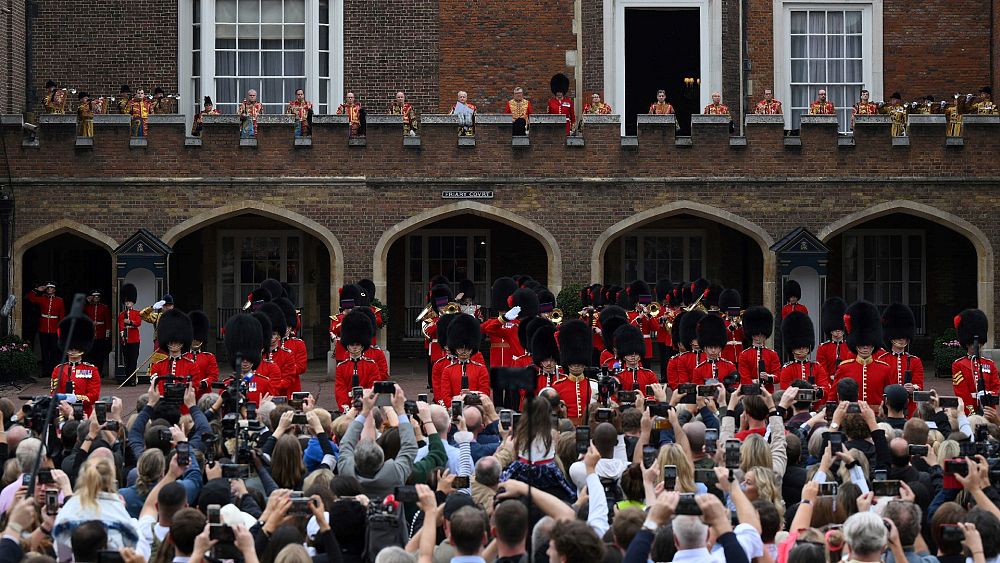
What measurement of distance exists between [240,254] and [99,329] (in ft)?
11.9

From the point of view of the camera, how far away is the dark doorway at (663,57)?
2616cm

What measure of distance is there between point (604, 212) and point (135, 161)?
735 centimetres

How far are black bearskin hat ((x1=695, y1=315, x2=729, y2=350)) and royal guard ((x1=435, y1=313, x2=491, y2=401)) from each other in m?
2.28

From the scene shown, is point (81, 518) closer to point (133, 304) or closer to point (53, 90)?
point (133, 304)

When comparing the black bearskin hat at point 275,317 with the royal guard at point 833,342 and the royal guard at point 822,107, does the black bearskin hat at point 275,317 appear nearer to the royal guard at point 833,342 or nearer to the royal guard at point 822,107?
the royal guard at point 833,342

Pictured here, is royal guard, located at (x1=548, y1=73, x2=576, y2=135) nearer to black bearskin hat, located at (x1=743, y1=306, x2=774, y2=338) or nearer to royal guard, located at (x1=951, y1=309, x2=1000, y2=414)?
black bearskin hat, located at (x1=743, y1=306, x2=774, y2=338)

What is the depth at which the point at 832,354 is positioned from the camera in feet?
50.6

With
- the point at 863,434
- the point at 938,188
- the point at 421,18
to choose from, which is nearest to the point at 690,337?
the point at 863,434

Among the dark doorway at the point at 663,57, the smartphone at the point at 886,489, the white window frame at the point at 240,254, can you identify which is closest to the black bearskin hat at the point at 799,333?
the smartphone at the point at 886,489

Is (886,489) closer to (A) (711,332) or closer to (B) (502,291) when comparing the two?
(A) (711,332)

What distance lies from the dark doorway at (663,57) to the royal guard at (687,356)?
10.1 m

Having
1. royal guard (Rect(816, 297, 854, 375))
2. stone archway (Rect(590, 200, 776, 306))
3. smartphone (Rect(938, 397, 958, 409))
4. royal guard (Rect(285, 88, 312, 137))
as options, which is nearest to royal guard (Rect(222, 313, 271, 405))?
royal guard (Rect(816, 297, 854, 375))

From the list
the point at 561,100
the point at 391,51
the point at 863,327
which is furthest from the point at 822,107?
the point at 863,327

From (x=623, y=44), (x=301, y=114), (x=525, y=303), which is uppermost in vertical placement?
(x=623, y=44)
